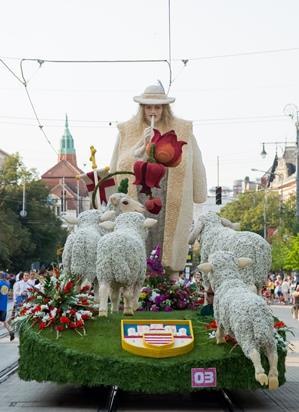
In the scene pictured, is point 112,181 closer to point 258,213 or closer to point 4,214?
point 4,214

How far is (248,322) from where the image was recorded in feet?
41.0

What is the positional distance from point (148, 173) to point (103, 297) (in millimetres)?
4539

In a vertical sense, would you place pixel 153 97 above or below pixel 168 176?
above

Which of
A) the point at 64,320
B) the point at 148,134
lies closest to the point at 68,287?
the point at 64,320

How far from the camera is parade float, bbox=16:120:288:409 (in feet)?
43.5

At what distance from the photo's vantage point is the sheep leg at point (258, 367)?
12.2 metres

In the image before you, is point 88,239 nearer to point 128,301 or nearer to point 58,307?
point 128,301

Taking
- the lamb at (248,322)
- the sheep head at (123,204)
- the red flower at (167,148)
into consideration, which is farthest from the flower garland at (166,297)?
the lamb at (248,322)

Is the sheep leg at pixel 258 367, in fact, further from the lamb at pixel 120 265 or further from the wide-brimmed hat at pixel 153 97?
the wide-brimmed hat at pixel 153 97

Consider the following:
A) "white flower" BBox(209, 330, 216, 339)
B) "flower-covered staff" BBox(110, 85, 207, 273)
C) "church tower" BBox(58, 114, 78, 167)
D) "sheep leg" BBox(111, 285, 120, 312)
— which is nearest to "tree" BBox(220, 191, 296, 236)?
"church tower" BBox(58, 114, 78, 167)

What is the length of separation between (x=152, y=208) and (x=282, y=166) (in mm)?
105259

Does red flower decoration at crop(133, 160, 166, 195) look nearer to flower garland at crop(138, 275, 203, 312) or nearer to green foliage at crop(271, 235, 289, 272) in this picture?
flower garland at crop(138, 275, 203, 312)

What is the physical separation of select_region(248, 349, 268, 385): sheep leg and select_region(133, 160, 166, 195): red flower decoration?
7.13 m

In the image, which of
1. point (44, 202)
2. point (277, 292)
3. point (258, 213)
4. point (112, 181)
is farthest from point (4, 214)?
point (112, 181)
